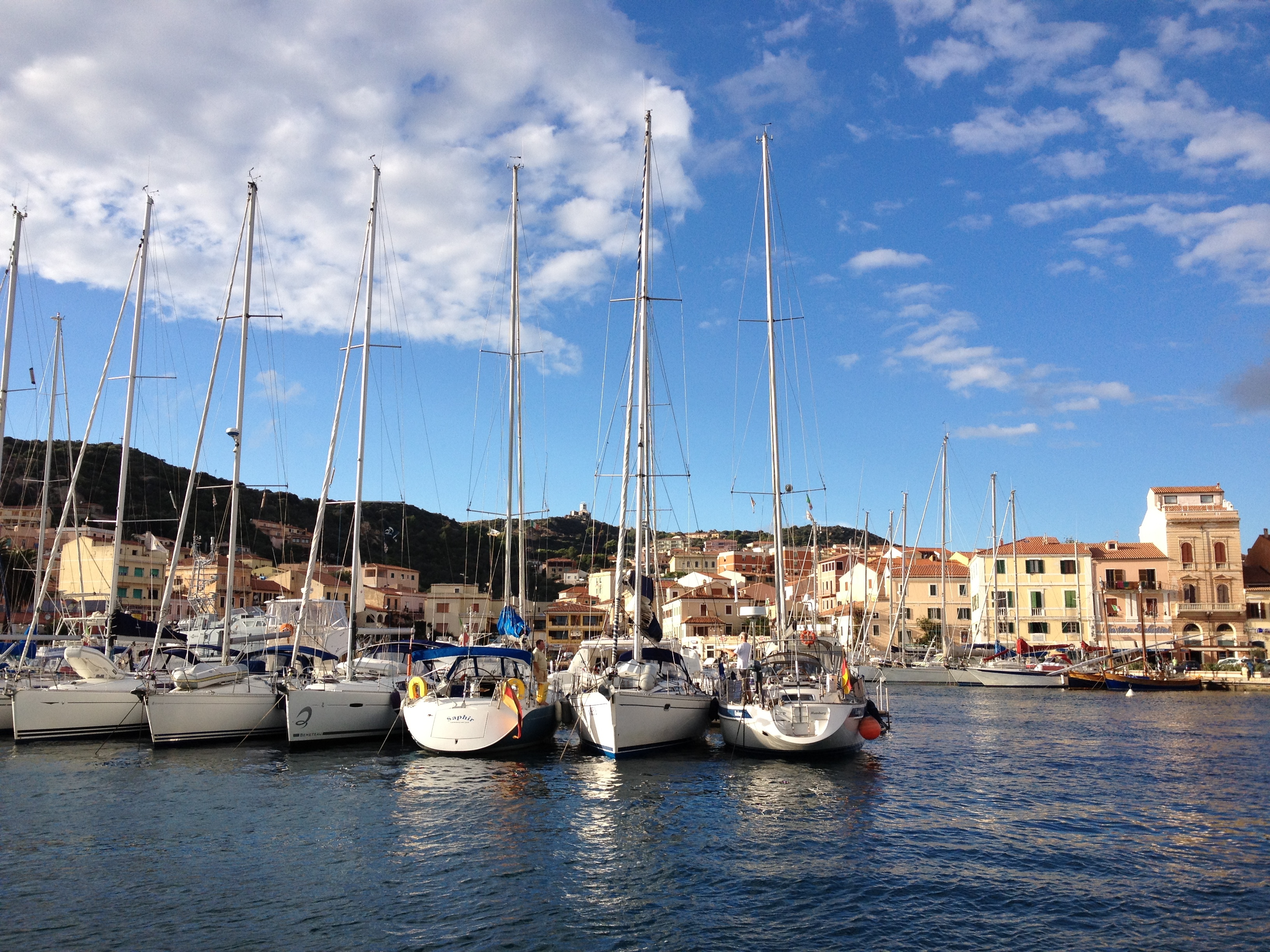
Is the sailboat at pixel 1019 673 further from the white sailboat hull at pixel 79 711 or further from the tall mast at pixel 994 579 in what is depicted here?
the white sailboat hull at pixel 79 711

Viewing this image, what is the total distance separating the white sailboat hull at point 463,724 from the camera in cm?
2467

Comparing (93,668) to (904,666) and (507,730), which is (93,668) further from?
(904,666)

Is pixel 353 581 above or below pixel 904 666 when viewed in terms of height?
above

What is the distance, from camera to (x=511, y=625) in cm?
3012

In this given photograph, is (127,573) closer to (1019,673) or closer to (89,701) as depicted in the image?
(89,701)

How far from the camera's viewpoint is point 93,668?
28.0 meters

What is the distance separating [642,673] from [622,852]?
981 cm

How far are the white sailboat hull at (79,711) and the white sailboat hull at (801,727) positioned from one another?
58.8ft

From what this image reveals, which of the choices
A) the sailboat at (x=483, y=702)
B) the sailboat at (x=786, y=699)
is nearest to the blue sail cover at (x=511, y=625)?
the sailboat at (x=483, y=702)

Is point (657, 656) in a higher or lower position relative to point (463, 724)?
higher

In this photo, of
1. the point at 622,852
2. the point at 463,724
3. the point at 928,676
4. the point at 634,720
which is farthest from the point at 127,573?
the point at 622,852

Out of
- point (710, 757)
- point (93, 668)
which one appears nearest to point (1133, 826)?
point (710, 757)

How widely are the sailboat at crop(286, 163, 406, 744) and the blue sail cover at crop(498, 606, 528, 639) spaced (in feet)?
12.8

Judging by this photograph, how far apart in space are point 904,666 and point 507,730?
48.7 m
